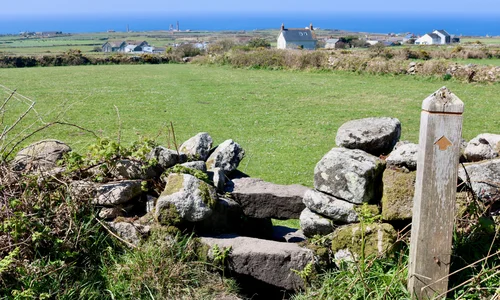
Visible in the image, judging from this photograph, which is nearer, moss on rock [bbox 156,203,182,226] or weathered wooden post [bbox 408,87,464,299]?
weathered wooden post [bbox 408,87,464,299]

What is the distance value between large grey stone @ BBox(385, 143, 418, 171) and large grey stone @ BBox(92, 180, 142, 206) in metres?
2.77

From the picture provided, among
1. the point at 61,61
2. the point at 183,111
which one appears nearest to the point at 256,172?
the point at 183,111

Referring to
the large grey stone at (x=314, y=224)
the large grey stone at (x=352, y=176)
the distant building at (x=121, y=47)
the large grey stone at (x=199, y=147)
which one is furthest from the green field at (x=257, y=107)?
the distant building at (x=121, y=47)

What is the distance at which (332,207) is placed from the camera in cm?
517

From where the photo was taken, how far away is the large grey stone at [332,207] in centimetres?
512

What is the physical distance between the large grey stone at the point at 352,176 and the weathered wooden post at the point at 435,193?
87cm

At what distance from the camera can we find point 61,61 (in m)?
50.6

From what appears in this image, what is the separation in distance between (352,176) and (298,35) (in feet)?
307

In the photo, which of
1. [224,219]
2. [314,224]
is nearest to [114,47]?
[224,219]

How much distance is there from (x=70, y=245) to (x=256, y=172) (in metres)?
6.09

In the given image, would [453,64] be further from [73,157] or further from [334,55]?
[73,157]

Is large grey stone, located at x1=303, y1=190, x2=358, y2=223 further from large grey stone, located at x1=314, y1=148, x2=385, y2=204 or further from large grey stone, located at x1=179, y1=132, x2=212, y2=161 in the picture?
large grey stone, located at x1=179, y1=132, x2=212, y2=161

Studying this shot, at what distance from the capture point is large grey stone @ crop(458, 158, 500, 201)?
192 inches

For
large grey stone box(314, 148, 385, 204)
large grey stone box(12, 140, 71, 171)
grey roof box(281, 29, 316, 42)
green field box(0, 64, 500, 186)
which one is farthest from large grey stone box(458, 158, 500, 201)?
grey roof box(281, 29, 316, 42)
